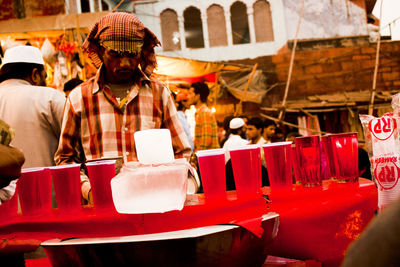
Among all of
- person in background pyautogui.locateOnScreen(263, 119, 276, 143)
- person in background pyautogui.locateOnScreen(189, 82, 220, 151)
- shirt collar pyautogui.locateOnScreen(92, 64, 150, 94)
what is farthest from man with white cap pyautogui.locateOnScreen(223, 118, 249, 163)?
shirt collar pyautogui.locateOnScreen(92, 64, 150, 94)

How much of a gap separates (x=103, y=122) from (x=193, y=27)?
16.7 metres

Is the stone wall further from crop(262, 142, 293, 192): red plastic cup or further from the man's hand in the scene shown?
the man's hand

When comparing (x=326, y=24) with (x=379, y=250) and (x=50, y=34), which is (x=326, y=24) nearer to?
(x=50, y=34)

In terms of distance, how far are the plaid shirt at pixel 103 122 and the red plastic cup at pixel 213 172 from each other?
0.78 m

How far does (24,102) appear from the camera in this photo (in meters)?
2.75

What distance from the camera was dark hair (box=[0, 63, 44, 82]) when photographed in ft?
9.29

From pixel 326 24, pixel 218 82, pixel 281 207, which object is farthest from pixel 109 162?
pixel 326 24

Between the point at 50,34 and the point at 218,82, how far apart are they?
6983mm

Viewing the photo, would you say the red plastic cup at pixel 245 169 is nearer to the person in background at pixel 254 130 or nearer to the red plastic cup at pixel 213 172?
the red plastic cup at pixel 213 172

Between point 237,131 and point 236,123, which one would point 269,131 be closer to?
point 237,131

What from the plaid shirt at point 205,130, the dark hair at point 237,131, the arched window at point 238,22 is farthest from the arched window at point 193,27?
the plaid shirt at point 205,130

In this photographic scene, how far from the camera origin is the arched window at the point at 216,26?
16203mm

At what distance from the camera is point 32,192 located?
1.48 m

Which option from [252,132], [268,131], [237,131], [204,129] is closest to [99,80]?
[204,129]
